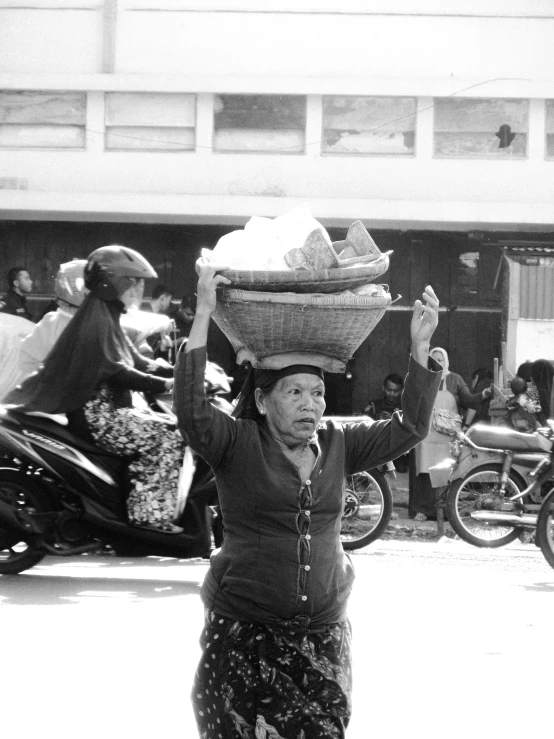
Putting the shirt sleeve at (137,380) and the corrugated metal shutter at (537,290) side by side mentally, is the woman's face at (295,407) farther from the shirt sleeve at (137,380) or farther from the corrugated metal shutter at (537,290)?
Answer: the corrugated metal shutter at (537,290)

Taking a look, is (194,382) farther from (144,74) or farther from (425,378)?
(144,74)

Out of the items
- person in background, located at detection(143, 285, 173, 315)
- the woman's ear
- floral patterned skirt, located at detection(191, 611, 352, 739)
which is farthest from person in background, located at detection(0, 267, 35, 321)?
floral patterned skirt, located at detection(191, 611, 352, 739)

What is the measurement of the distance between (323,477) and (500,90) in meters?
15.1

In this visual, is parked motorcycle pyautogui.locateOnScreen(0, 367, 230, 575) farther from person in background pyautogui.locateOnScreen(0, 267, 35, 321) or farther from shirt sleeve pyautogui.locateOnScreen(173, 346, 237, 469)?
person in background pyautogui.locateOnScreen(0, 267, 35, 321)

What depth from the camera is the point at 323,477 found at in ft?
11.4

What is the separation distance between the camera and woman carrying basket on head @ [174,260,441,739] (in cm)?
326

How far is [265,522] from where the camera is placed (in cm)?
338

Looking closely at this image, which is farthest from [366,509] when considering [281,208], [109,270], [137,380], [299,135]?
[299,135]

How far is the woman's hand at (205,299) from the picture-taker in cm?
335

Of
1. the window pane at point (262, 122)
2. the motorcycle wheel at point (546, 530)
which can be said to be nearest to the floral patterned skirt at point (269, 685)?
the motorcycle wheel at point (546, 530)

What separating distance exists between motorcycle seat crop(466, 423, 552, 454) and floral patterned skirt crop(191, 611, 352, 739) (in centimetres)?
711

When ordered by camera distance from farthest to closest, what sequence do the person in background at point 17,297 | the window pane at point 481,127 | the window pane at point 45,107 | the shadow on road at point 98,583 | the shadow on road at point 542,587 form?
the window pane at point 45,107 → the window pane at point 481,127 → the person in background at point 17,297 → the shadow on road at point 542,587 → the shadow on road at point 98,583

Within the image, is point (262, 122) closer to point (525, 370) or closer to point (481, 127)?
point (481, 127)

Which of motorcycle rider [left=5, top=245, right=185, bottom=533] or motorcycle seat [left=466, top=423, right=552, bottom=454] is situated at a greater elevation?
motorcycle rider [left=5, top=245, right=185, bottom=533]
